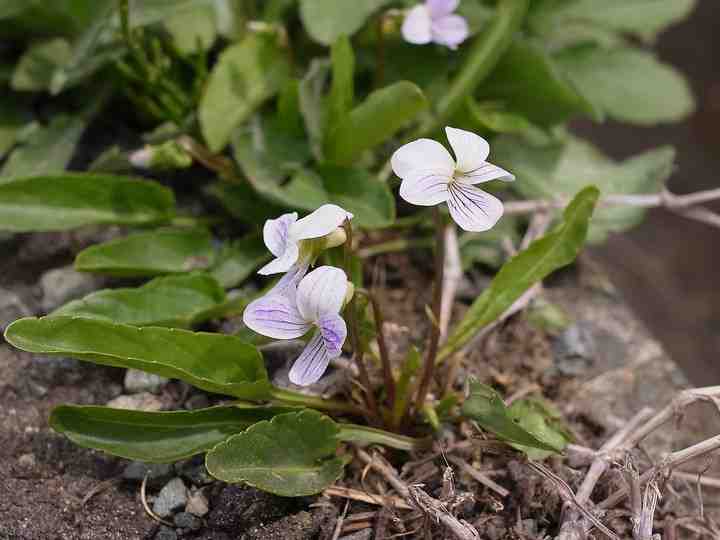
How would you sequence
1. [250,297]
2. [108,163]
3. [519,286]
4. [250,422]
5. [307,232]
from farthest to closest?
[108,163] → [250,297] → [519,286] → [250,422] → [307,232]

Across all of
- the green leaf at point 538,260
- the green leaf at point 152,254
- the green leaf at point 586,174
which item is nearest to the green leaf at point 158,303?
the green leaf at point 152,254

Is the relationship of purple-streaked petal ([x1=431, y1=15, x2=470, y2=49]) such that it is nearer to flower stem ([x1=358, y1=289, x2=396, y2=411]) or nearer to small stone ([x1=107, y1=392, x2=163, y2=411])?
flower stem ([x1=358, y1=289, x2=396, y2=411])

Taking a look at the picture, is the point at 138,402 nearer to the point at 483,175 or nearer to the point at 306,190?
the point at 306,190

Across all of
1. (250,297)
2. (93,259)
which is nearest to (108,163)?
(93,259)

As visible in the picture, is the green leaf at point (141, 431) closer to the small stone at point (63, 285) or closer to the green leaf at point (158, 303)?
the green leaf at point (158, 303)

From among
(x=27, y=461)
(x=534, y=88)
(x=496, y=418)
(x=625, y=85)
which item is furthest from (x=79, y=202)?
(x=625, y=85)

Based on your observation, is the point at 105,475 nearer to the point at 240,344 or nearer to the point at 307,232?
the point at 240,344

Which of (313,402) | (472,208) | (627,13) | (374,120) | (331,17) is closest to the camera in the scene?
A: (472,208)
